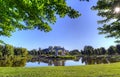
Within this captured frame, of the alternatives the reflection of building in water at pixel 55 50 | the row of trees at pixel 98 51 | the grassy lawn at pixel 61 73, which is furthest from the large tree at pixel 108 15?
the row of trees at pixel 98 51

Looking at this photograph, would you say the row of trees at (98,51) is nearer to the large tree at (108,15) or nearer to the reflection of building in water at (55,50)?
the reflection of building in water at (55,50)

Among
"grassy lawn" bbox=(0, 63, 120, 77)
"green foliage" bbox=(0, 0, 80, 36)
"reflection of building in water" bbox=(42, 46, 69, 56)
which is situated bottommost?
"grassy lawn" bbox=(0, 63, 120, 77)

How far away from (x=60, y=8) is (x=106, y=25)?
1832 centimetres

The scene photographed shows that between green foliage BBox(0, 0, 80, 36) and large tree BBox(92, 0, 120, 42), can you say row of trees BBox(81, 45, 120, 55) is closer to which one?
large tree BBox(92, 0, 120, 42)

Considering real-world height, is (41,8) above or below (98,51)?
below

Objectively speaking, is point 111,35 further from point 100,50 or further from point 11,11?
point 100,50

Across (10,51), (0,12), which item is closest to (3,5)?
(0,12)

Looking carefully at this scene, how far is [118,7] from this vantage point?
17.9m

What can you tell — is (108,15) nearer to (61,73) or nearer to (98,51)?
(61,73)

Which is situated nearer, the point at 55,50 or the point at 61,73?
the point at 61,73

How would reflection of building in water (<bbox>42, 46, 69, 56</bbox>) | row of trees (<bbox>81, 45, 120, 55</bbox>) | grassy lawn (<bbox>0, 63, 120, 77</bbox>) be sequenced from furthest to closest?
1. row of trees (<bbox>81, 45, 120, 55</bbox>)
2. reflection of building in water (<bbox>42, 46, 69, 56</bbox>)
3. grassy lawn (<bbox>0, 63, 120, 77</bbox>)

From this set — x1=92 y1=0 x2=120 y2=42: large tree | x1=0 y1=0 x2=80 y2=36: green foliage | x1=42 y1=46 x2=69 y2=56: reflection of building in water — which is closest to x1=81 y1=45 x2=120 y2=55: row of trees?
x1=42 y1=46 x2=69 y2=56: reflection of building in water

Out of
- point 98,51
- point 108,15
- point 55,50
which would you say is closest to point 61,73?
point 108,15

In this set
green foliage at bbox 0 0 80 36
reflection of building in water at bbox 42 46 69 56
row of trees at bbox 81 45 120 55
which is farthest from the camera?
row of trees at bbox 81 45 120 55
